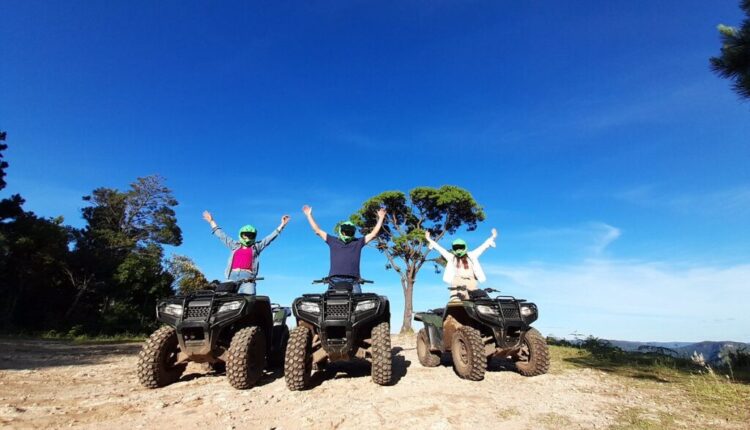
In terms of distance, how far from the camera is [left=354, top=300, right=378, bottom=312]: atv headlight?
5.92 m

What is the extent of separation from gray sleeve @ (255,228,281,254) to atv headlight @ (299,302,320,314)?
5.82 ft

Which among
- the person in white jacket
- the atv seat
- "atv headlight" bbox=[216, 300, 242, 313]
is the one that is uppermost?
the person in white jacket

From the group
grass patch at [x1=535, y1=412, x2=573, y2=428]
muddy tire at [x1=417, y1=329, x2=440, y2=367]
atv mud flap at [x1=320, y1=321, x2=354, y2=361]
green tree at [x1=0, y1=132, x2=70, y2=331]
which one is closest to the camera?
A: grass patch at [x1=535, y1=412, x2=573, y2=428]

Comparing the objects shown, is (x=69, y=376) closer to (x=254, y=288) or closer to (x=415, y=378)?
(x=254, y=288)

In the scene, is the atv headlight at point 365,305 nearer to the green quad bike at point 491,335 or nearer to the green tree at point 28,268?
the green quad bike at point 491,335

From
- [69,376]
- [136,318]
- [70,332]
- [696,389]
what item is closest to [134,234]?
[136,318]

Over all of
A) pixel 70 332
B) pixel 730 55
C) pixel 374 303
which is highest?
pixel 730 55

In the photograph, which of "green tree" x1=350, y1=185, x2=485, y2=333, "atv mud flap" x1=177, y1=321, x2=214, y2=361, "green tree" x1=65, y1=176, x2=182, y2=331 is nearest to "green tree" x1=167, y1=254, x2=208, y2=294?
"green tree" x1=65, y1=176, x2=182, y2=331

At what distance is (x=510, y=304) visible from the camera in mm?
6656

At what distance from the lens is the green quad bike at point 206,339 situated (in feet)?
18.6

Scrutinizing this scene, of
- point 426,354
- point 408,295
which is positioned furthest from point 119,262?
point 426,354

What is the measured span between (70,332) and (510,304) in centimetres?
2410

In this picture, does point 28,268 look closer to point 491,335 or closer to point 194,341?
point 194,341

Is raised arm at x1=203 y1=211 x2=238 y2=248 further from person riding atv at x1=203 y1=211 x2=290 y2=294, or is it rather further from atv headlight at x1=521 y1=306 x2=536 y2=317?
atv headlight at x1=521 y1=306 x2=536 y2=317
